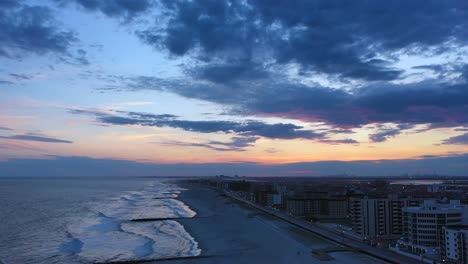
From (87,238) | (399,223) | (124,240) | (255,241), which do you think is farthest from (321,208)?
(87,238)

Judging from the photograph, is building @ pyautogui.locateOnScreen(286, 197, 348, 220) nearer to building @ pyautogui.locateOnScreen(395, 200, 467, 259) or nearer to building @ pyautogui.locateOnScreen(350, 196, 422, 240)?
building @ pyautogui.locateOnScreen(350, 196, 422, 240)

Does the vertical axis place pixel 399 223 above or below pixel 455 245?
below

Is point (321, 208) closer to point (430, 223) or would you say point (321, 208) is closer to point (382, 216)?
point (382, 216)

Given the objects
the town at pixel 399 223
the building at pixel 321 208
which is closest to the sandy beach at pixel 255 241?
the town at pixel 399 223

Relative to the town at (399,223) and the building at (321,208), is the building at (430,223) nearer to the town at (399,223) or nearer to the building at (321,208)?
the town at (399,223)

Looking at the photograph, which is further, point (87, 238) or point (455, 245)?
point (87, 238)

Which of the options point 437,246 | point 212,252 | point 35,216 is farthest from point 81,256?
point 35,216

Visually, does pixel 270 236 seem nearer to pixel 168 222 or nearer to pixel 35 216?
pixel 168 222

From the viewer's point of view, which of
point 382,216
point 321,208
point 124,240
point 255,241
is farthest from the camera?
point 321,208
